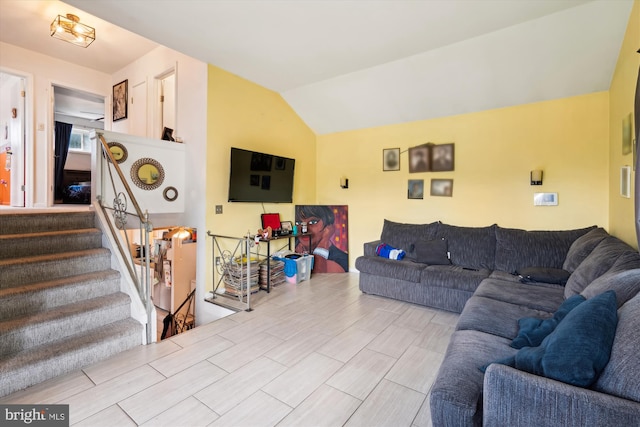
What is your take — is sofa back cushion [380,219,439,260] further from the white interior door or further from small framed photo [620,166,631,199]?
the white interior door

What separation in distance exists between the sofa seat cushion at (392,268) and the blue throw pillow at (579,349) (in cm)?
229

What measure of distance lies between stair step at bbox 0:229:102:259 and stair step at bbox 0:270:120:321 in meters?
0.40

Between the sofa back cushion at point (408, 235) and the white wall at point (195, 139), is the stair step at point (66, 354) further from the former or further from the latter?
the sofa back cushion at point (408, 235)

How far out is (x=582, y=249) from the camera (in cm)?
267

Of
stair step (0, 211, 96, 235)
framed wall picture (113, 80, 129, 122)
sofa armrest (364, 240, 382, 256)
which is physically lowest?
sofa armrest (364, 240, 382, 256)

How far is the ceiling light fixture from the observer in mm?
3516

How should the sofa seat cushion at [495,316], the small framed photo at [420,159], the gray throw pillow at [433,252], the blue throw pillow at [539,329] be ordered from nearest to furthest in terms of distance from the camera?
the blue throw pillow at [539,329] < the sofa seat cushion at [495,316] < the gray throw pillow at [433,252] < the small framed photo at [420,159]

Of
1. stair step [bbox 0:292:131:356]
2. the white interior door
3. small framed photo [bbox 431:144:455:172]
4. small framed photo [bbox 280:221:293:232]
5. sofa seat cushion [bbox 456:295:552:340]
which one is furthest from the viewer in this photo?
small framed photo [bbox 280:221:293:232]

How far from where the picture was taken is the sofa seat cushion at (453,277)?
10.4 feet

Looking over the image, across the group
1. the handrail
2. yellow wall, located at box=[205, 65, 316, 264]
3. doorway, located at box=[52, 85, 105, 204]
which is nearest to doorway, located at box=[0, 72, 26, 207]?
doorway, located at box=[52, 85, 105, 204]

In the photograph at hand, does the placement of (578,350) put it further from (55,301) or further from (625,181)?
(55,301)

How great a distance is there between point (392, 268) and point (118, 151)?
3.63m

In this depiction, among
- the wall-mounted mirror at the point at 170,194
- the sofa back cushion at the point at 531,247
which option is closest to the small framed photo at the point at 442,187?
the sofa back cushion at the point at 531,247

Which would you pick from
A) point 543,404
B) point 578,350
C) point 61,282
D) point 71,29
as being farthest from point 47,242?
point 578,350
